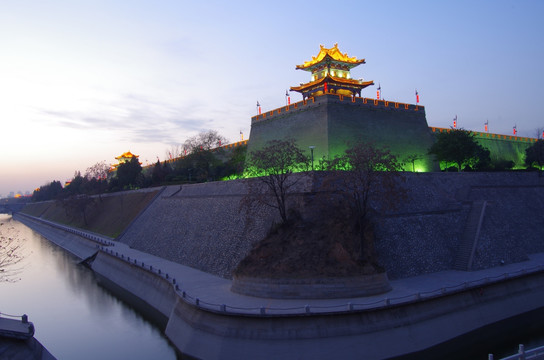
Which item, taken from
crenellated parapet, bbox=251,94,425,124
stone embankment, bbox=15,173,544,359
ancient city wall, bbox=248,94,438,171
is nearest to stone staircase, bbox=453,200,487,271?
stone embankment, bbox=15,173,544,359

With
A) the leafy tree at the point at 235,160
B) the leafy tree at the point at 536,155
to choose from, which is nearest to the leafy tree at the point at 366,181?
the leafy tree at the point at 235,160

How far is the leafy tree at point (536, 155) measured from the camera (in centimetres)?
4506

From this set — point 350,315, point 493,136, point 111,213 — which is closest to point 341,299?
A: point 350,315

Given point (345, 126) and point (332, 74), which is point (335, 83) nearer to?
point (332, 74)

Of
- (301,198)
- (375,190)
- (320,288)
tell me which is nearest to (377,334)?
(320,288)

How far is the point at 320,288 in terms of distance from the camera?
739 inches

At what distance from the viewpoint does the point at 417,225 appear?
2470 centimetres

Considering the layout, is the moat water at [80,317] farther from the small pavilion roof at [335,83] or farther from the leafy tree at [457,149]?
the leafy tree at [457,149]

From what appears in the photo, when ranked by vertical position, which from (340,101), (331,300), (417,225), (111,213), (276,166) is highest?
(340,101)

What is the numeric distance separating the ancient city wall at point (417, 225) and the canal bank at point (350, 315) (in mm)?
1582

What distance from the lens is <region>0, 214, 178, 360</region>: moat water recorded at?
19.1 meters

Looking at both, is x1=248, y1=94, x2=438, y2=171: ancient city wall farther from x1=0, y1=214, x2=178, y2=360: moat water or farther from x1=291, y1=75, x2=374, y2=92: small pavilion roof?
x1=0, y1=214, x2=178, y2=360: moat water

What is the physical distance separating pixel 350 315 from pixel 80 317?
1671 cm

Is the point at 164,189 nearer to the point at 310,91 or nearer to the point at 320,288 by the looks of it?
the point at 310,91
